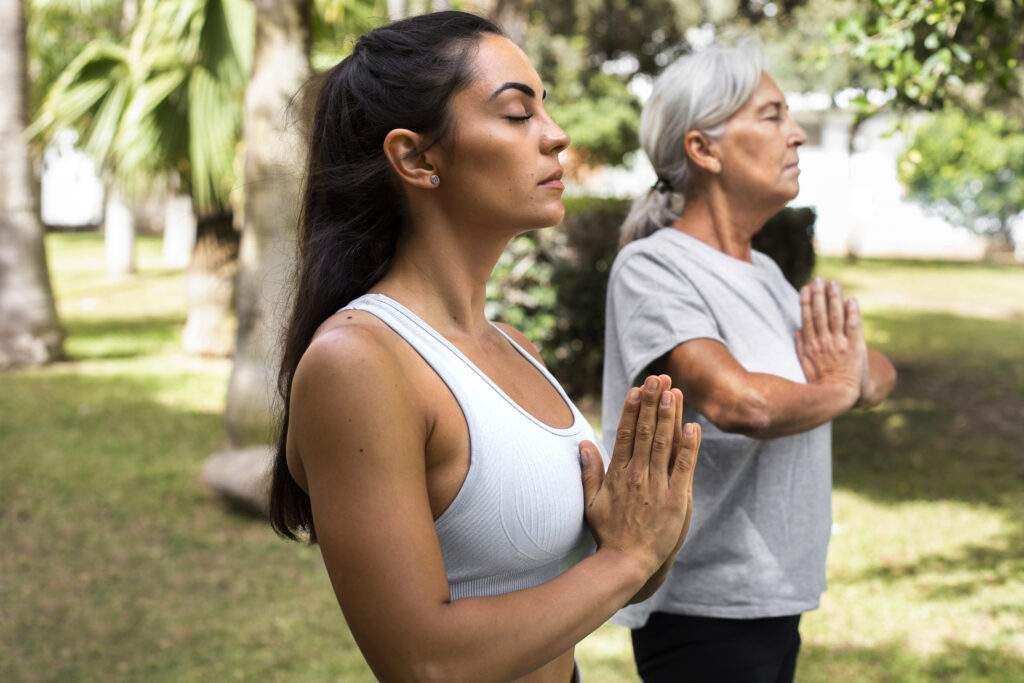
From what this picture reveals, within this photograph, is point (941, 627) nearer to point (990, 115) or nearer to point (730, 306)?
point (730, 306)

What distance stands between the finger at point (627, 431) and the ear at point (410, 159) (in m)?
0.41

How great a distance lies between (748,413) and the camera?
1.96m

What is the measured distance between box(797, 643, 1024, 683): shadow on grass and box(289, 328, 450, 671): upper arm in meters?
3.45

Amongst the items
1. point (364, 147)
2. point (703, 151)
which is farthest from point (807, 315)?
point (364, 147)

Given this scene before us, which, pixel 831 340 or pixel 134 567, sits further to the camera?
pixel 134 567

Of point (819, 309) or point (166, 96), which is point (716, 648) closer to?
point (819, 309)

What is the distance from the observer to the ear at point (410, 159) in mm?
1372

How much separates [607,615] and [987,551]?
205 inches

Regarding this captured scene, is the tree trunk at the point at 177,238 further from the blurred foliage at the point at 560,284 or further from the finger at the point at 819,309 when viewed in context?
the finger at the point at 819,309

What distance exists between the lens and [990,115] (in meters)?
21.1

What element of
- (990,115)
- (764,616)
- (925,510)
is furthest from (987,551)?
(990,115)

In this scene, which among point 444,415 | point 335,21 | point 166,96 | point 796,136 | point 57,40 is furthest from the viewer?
point 57,40

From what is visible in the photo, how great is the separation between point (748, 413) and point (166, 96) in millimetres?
8359

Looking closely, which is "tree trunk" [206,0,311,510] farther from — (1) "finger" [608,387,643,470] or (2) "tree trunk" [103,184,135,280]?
(2) "tree trunk" [103,184,135,280]
